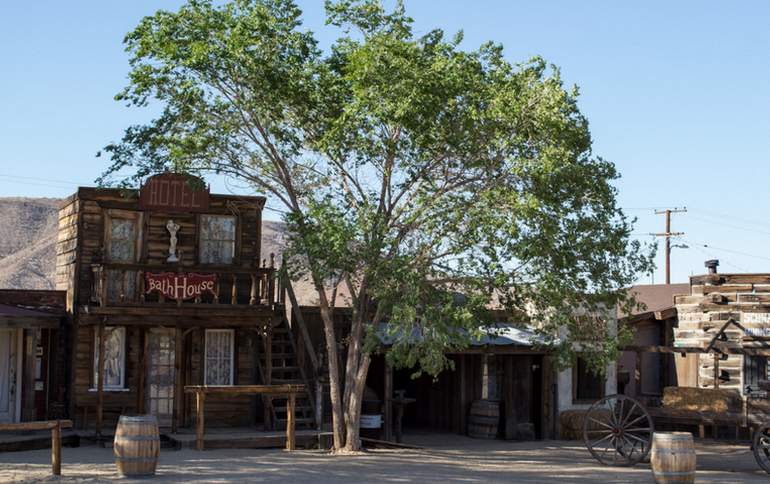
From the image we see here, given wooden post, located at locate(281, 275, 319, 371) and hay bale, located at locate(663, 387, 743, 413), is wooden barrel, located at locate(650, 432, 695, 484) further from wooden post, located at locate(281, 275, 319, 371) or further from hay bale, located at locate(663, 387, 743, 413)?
wooden post, located at locate(281, 275, 319, 371)

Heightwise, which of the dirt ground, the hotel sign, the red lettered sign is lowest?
the dirt ground

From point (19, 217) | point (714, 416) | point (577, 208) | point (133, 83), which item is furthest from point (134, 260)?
point (19, 217)

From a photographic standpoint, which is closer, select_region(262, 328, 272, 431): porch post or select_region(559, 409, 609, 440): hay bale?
select_region(262, 328, 272, 431): porch post

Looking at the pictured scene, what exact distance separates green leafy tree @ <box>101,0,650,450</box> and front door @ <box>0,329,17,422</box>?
17.6 ft

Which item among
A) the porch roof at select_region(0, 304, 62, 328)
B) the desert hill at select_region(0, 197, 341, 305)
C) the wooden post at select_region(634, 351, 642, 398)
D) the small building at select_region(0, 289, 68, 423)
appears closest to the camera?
the porch roof at select_region(0, 304, 62, 328)

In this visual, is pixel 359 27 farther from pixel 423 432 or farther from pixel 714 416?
pixel 423 432

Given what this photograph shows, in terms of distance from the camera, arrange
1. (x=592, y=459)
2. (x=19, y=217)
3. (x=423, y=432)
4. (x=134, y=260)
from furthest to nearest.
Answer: (x=19, y=217) < (x=423, y=432) < (x=134, y=260) < (x=592, y=459)

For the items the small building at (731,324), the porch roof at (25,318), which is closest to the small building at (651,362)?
the small building at (731,324)

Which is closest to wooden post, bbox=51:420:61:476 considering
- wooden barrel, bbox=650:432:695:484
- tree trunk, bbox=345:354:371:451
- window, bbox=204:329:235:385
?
tree trunk, bbox=345:354:371:451

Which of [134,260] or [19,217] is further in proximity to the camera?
[19,217]

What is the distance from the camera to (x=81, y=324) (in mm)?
24219

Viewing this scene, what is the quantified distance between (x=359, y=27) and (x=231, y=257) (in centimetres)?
723

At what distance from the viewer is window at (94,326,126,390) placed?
82.4 ft

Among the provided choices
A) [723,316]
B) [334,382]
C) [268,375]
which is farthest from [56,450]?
[723,316]
